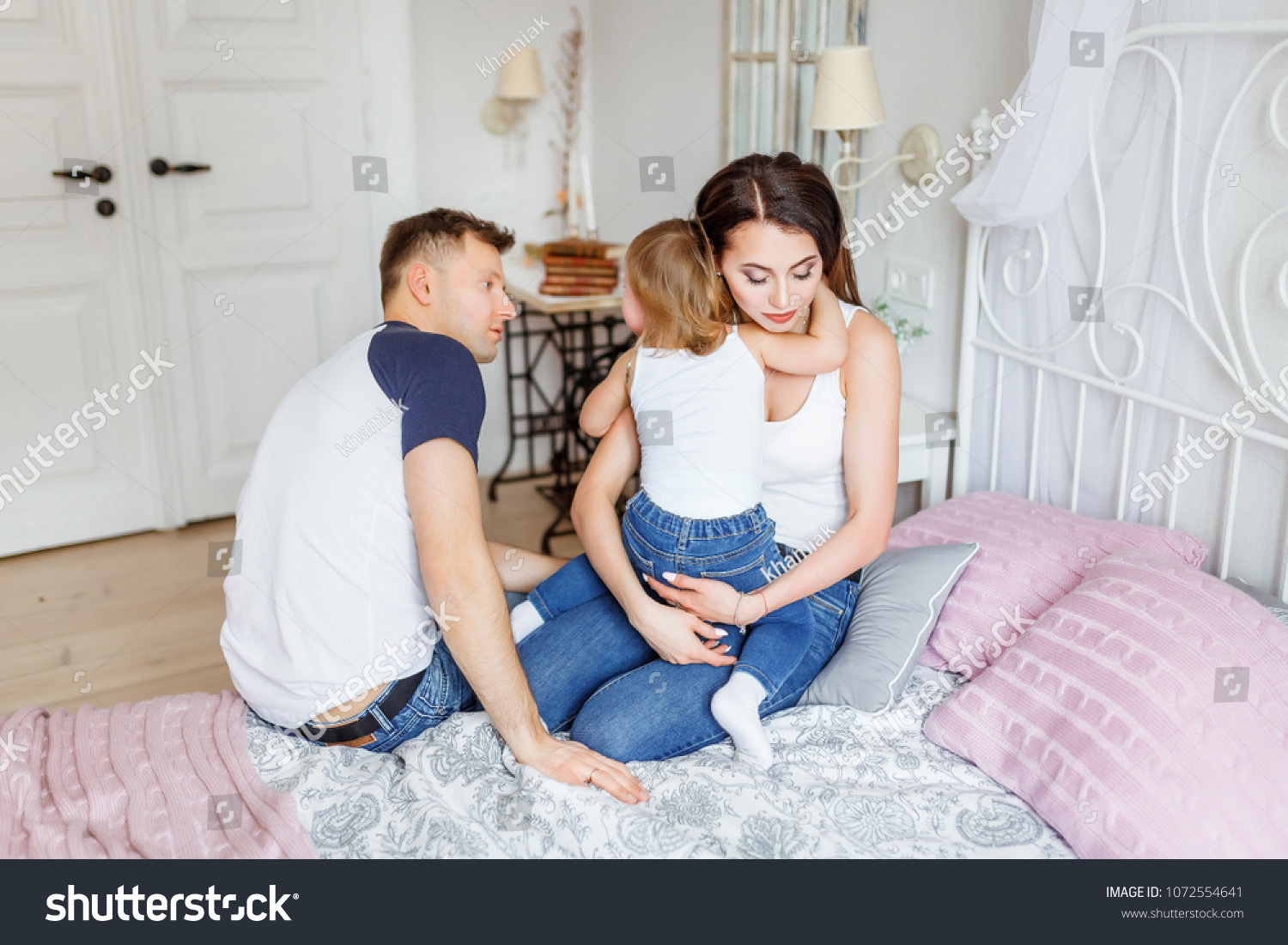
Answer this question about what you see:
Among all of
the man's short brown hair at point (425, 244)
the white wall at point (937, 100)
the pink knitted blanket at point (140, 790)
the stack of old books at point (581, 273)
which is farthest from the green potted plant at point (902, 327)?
the pink knitted blanket at point (140, 790)

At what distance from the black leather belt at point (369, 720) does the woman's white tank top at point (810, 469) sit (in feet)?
2.07

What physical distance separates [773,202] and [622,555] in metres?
0.58

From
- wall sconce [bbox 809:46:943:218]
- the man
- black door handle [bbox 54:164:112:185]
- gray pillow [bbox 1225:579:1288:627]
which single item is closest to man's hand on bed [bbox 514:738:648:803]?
the man

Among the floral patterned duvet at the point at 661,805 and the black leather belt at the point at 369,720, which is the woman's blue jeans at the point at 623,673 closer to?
the floral patterned duvet at the point at 661,805

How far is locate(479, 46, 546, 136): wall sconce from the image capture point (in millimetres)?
3609

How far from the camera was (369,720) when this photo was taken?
1527 millimetres

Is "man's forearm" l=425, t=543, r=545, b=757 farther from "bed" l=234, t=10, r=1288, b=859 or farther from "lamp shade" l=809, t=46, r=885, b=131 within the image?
"lamp shade" l=809, t=46, r=885, b=131

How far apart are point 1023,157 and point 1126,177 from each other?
172mm

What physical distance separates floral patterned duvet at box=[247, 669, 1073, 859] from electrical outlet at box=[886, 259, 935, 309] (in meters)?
1.26

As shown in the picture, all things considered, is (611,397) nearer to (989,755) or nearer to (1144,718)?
(989,755)

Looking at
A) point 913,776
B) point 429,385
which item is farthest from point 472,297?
point 913,776

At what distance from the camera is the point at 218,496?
3.53m

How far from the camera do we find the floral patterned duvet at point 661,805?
1.32 meters
